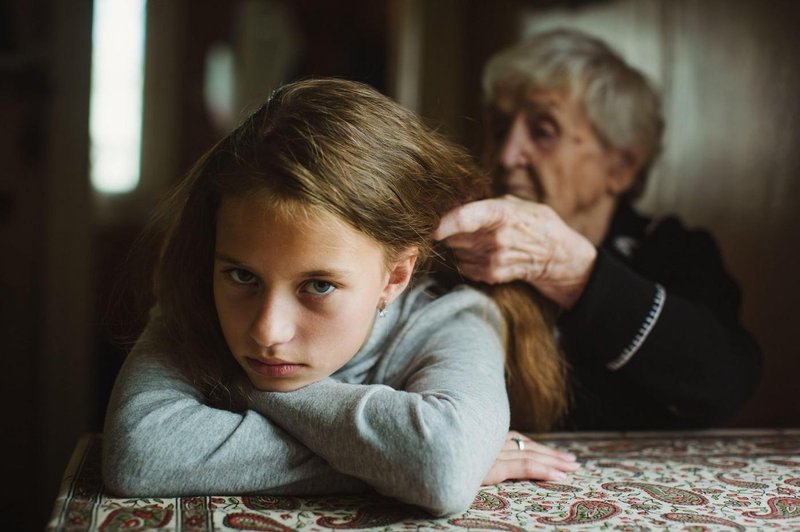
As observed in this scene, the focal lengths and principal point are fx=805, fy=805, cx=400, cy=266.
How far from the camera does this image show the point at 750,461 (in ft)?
3.76

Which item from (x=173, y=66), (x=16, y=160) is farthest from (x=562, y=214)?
(x=173, y=66)

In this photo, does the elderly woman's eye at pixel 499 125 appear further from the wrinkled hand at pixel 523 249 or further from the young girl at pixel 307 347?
the young girl at pixel 307 347

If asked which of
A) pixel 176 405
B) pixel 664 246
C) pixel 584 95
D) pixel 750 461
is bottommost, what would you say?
pixel 750 461

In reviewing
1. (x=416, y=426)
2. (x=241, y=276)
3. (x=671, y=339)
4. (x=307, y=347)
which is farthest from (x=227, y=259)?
(x=671, y=339)

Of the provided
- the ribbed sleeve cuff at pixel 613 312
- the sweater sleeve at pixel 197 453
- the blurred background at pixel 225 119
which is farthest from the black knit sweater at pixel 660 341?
the sweater sleeve at pixel 197 453

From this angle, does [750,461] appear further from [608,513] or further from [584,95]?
[584,95]

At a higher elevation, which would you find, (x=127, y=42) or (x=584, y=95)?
(x=127, y=42)

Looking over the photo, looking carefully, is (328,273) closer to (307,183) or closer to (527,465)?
(307,183)

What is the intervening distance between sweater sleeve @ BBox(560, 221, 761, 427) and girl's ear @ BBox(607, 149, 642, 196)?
0.29 m

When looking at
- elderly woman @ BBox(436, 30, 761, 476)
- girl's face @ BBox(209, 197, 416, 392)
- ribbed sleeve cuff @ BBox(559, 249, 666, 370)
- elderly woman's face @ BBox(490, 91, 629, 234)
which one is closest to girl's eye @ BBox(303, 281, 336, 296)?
girl's face @ BBox(209, 197, 416, 392)

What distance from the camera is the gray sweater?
83 cm

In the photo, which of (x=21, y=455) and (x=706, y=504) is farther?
(x=21, y=455)

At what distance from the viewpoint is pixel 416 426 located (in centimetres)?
83

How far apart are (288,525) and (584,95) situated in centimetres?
117
